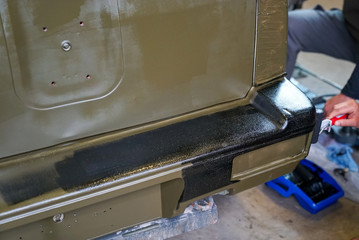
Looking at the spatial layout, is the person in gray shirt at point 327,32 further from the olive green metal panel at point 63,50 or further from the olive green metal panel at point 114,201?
the olive green metal panel at point 63,50

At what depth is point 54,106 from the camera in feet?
3.74

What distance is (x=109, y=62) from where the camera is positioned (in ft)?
3.78

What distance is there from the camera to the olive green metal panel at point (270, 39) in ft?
4.42

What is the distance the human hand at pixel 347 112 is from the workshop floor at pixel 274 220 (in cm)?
63

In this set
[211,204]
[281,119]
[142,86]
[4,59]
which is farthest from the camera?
[211,204]

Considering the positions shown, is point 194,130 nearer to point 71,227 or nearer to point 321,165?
point 71,227

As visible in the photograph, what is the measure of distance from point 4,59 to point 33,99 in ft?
0.45

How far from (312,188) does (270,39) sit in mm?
1170

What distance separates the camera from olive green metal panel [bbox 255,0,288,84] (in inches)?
53.1

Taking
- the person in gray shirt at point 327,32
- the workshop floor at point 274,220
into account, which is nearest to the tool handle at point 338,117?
the workshop floor at point 274,220

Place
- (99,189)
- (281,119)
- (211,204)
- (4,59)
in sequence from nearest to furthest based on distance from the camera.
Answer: (4,59) → (99,189) → (281,119) → (211,204)

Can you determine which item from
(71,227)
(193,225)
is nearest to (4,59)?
(71,227)

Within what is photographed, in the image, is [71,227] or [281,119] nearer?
[71,227]

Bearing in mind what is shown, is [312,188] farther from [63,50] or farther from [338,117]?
[63,50]
